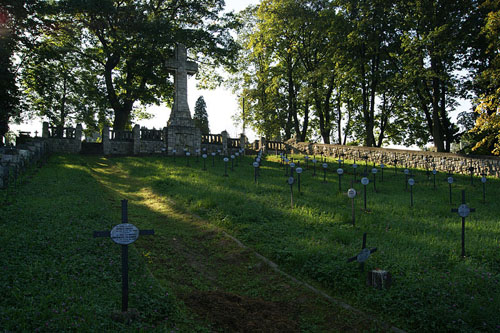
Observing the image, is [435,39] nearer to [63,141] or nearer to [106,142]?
[106,142]

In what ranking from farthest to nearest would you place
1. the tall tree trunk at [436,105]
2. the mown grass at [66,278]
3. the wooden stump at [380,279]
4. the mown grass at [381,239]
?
the tall tree trunk at [436,105] < the wooden stump at [380,279] < the mown grass at [381,239] < the mown grass at [66,278]

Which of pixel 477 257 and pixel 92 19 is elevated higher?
pixel 92 19

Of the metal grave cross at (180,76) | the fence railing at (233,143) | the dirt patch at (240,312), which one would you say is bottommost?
the dirt patch at (240,312)

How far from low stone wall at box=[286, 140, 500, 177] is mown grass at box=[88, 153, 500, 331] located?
14.5 feet

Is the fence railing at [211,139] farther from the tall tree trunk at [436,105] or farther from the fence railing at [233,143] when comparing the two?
the tall tree trunk at [436,105]

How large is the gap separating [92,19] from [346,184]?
26.3 meters

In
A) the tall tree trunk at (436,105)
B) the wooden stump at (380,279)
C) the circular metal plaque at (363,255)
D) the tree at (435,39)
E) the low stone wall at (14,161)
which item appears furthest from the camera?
the tall tree trunk at (436,105)

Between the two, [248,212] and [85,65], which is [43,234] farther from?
[85,65]

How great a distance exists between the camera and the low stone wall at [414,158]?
62.6 ft

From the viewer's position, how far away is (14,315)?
154 inches

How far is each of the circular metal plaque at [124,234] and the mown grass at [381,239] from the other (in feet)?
11.1

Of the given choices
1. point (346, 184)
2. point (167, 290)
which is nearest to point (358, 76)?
point (346, 184)

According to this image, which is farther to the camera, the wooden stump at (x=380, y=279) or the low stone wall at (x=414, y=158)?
the low stone wall at (x=414, y=158)

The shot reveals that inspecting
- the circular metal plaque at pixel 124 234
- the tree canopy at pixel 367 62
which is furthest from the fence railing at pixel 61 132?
the circular metal plaque at pixel 124 234
